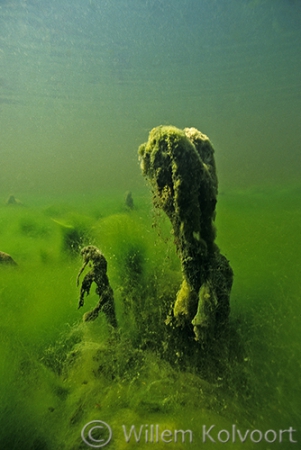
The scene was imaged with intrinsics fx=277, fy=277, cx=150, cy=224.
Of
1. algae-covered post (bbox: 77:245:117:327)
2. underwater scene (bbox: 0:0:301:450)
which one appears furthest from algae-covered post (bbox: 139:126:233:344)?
algae-covered post (bbox: 77:245:117:327)

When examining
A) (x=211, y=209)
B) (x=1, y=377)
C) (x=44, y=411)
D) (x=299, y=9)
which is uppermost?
(x=299, y=9)

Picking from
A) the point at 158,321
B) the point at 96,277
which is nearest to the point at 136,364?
the point at 158,321

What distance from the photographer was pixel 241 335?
288cm

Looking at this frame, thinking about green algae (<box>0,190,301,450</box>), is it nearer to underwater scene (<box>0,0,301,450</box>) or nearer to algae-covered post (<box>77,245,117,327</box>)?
underwater scene (<box>0,0,301,450</box>)

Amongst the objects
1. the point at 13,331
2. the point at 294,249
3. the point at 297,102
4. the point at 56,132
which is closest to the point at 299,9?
the point at 297,102

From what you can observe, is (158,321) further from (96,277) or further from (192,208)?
(192,208)

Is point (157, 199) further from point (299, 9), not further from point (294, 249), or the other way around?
point (299, 9)

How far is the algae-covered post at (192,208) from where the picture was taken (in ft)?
6.08

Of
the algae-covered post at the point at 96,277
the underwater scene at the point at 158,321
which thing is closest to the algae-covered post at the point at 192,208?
the underwater scene at the point at 158,321

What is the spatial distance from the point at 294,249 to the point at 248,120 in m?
34.2

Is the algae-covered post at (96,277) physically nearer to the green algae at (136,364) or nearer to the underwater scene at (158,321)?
the underwater scene at (158,321)

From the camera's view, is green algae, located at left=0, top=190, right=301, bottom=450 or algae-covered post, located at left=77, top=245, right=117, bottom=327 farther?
green algae, located at left=0, top=190, right=301, bottom=450

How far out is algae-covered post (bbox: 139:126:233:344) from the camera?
1.85 metres

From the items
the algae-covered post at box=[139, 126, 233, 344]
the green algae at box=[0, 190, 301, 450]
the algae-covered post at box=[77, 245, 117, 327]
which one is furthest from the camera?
the green algae at box=[0, 190, 301, 450]
